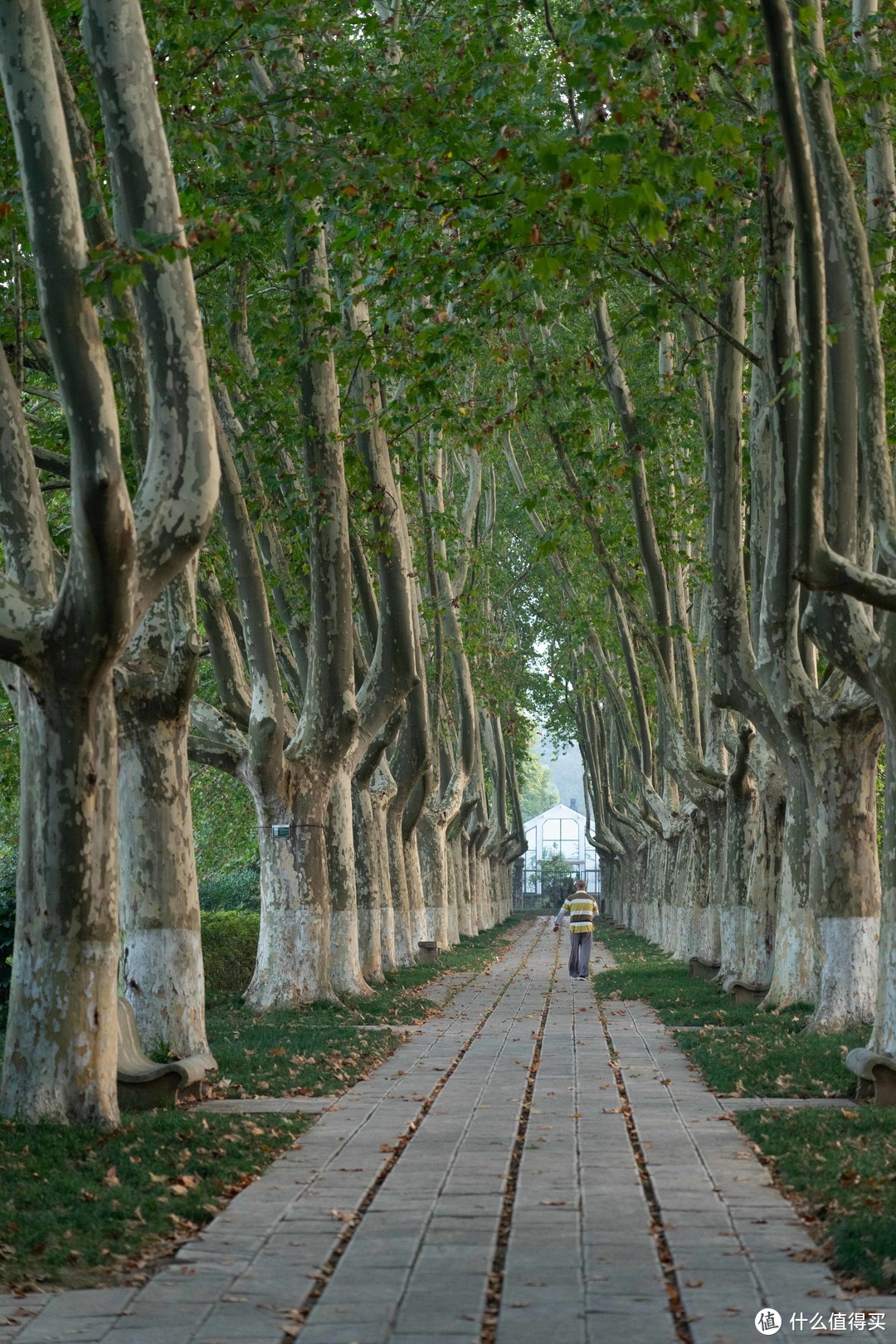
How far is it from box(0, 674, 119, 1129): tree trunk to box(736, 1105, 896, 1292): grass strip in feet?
12.9

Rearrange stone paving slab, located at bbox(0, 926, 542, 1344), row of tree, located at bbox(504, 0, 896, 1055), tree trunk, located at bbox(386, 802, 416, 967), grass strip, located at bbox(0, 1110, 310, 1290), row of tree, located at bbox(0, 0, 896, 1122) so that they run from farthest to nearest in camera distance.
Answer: tree trunk, located at bbox(386, 802, 416, 967), row of tree, located at bbox(504, 0, 896, 1055), row of tree, located at bbox(0, 0, 896, 1122), grass strip, located at bbox(0, 1110, 310, 1290), stone paving slab, located at bbox(0, 926, 542, 1344)

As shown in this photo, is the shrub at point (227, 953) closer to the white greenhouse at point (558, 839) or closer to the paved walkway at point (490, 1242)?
the paved walkway at point (490, 1242)

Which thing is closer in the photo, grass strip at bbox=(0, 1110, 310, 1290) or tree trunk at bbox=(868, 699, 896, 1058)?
grass strip at bbox=(0, 1110, 310, 1290)

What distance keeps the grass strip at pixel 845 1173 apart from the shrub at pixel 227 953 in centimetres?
1252

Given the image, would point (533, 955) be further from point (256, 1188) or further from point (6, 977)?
point (256, 1188)

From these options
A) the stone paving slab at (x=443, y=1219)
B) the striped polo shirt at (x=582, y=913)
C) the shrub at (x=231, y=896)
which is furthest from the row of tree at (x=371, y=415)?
the shrub at (x=231, y=896)

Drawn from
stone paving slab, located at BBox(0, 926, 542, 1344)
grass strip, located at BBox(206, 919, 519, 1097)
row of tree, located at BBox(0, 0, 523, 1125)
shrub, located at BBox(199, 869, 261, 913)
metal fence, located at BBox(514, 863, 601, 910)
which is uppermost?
row of tree, located at BBox(0, 0, 523, 1125)

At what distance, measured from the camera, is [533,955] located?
3612cm

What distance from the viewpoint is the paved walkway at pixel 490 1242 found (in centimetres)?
510

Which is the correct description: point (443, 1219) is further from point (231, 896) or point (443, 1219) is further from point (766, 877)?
point (231, 896)

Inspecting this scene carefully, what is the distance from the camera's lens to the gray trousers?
987 inches

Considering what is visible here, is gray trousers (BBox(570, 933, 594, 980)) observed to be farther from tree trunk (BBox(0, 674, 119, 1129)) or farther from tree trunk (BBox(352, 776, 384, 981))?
tree trunk (BBox(0, 674, 119, 1129))

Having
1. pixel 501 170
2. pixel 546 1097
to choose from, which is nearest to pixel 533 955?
pixel 546 1097

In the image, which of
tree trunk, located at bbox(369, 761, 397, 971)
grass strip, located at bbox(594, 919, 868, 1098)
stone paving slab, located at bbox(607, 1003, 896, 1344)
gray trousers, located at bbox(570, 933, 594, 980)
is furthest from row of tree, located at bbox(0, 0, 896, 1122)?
gray trousers, located at bbox(570, 933, 594, 980)
